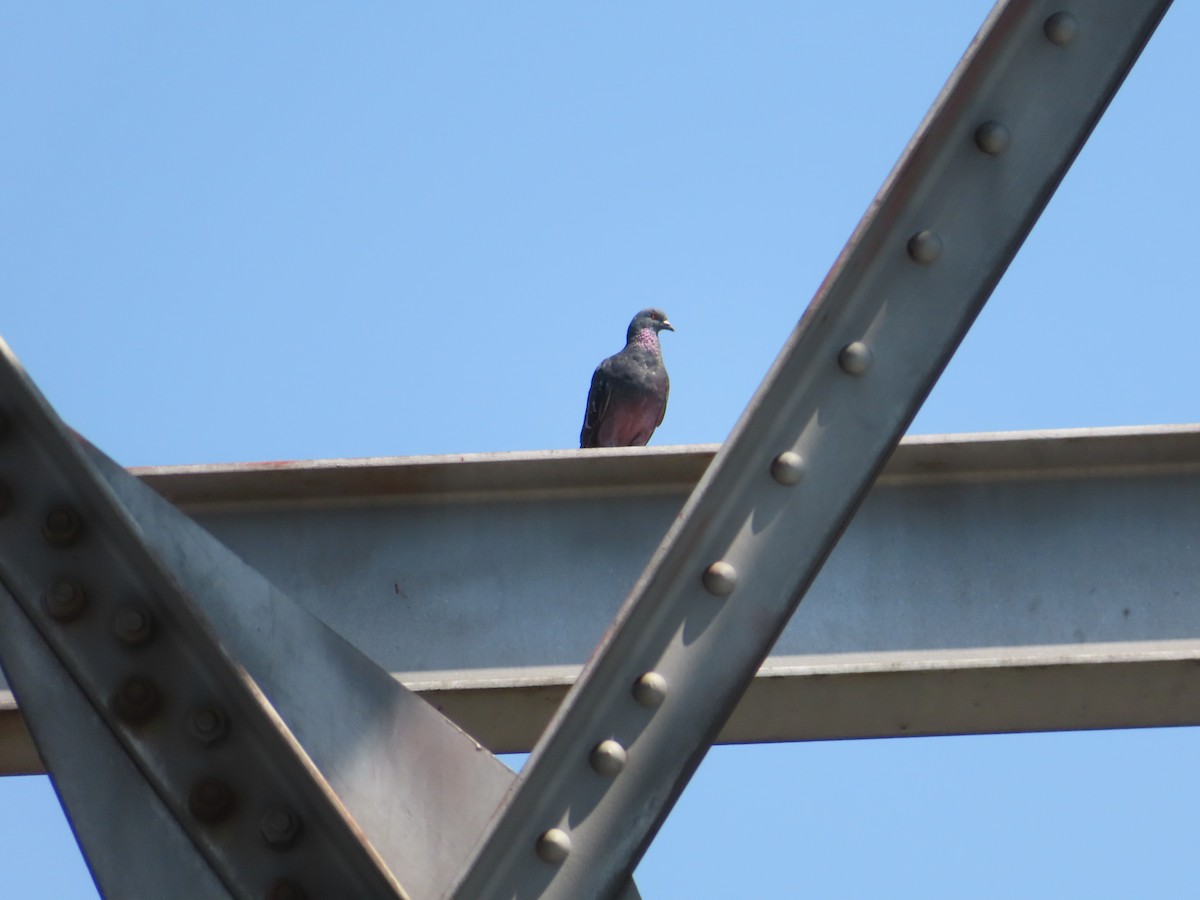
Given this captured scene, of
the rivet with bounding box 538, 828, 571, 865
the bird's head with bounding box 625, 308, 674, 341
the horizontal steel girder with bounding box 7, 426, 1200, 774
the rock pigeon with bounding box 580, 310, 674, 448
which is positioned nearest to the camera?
the rivet with bounding box 538, 828, 571, 865

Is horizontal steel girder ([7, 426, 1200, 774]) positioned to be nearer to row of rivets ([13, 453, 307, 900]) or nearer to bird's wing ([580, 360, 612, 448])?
row of rivets ([13, 453, 307, 900])

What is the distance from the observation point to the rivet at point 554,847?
1221 mm

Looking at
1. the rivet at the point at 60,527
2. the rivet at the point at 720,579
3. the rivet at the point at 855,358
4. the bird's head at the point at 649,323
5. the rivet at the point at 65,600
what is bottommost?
the rivet at the point at 65,600

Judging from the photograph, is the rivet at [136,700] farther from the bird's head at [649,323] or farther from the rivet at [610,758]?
the bird's head at [649,323]

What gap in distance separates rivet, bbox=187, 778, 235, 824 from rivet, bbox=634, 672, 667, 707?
0.35m

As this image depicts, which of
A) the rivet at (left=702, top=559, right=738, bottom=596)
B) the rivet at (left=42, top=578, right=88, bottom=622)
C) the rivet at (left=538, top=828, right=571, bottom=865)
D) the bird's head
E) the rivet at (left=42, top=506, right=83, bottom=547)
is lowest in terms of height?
the rivet at (left=42, top=578, right=88, bottom=622)

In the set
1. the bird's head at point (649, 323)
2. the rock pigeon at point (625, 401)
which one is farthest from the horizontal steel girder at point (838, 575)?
the bird's head at point (649, 323)

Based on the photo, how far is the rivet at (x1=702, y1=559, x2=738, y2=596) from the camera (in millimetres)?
1259

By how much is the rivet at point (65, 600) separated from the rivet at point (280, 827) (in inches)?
9.2

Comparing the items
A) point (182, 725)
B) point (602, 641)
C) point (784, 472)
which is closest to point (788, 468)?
point (784, 472)

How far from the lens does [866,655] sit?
9.29 ft

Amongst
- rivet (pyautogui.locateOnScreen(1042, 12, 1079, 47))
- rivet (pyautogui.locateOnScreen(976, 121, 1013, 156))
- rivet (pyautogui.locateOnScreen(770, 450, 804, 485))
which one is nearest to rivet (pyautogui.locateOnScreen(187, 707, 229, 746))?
rivet (pyautogui.locateOnScreen(770, 450, 804, 485))

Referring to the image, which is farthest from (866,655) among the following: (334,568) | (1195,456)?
(334,568)

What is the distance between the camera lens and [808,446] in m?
1.28
